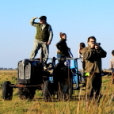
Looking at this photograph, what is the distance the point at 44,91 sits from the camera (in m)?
11.3

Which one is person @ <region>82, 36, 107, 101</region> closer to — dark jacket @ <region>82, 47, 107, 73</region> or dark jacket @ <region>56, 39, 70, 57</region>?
dark jacket @ <region>82, 47, 107, 73</region>

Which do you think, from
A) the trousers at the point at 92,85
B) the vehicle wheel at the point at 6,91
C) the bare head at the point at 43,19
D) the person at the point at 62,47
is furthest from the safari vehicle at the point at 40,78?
the trousers at the point at 92,85

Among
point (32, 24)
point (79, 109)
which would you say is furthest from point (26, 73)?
point (79, 109)

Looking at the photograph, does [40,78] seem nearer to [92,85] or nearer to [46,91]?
[46,91]

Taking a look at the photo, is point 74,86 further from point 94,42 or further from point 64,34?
point 94,42

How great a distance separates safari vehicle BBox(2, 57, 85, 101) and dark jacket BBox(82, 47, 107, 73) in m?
2.74

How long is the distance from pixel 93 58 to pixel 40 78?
3.41 m

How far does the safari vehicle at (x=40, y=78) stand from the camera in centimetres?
1200

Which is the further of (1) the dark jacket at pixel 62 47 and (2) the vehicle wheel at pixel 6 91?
(1) the dark jacket at pixel 62 47

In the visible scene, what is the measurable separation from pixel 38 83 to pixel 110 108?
5204 millimetres

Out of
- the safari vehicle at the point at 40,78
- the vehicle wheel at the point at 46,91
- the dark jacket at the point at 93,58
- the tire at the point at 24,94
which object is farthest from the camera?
the tire at the point at 24,94

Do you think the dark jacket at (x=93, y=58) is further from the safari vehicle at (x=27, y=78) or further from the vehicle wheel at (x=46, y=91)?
the safari vehicle at (x=27, y=78)

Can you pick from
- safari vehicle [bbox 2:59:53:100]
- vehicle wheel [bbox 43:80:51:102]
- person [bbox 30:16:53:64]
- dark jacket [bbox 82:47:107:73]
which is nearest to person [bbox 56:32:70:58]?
person [bbox 30:16:53:64]

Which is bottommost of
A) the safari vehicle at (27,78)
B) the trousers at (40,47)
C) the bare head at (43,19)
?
the safari vehicle at (27,78)
